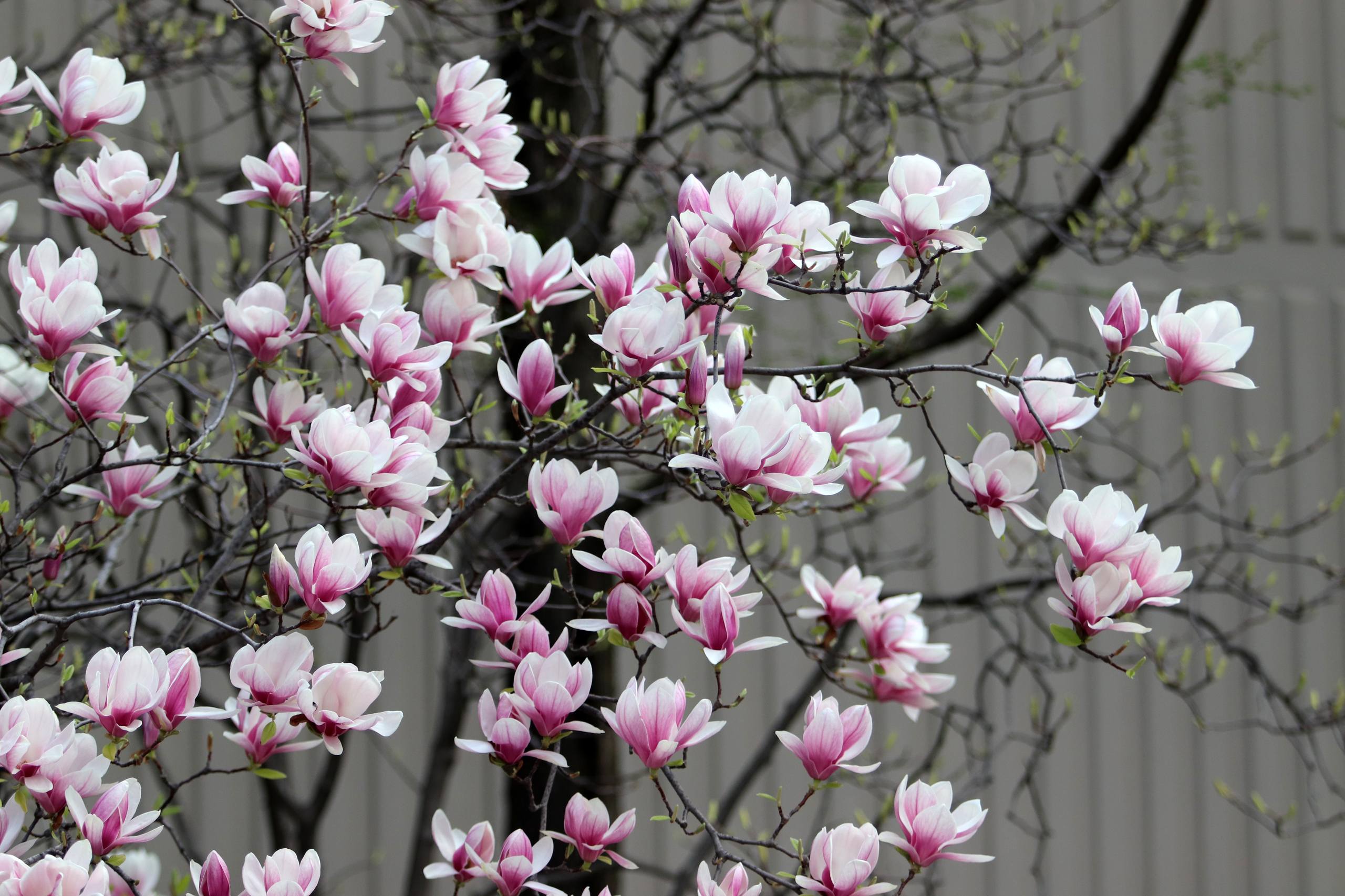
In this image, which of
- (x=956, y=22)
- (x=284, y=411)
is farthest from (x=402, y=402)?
(x=956, y=22)

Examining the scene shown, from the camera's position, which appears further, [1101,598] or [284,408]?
[284,408]

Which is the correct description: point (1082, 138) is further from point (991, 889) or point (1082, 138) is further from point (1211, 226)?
point (991, 889)

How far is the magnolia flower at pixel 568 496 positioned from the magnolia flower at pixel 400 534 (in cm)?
6

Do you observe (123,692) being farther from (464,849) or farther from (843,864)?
(843,864)

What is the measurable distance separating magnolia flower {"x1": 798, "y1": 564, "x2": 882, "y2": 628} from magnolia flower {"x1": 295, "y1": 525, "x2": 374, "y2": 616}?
35 cm

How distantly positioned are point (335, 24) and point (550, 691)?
0.40 metres

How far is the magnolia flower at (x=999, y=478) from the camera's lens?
600 mm

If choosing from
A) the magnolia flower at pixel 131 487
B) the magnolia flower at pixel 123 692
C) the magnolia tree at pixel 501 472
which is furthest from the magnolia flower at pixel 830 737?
the magnolia flower at pixel 131 487

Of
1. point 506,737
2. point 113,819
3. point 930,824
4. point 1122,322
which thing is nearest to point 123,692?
point 113,819

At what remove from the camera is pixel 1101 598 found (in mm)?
570

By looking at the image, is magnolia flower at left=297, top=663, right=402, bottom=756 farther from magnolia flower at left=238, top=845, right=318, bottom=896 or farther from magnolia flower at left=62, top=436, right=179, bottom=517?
magnolia flower at left=62, top=436, right=179, bottom=517

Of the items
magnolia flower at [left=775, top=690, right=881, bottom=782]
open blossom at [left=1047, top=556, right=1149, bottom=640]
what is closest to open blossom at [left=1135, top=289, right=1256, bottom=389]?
open blossom at [left=1047, top=556, right=1149, bottom=640]

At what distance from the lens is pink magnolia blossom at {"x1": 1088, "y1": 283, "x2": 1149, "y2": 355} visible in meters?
0.58

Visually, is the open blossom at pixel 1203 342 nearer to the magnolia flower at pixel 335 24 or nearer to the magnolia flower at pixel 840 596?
the magnolia flower at pixel 840 596
